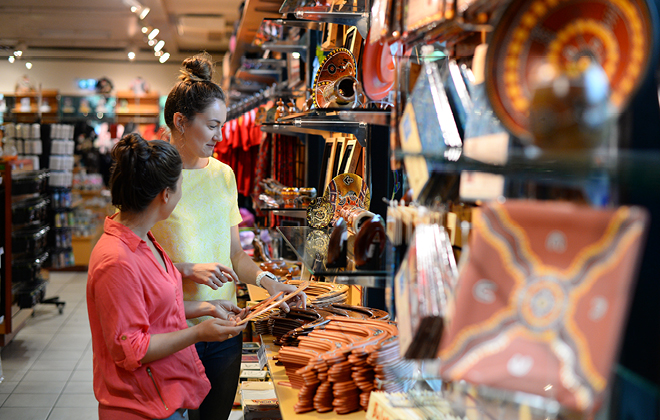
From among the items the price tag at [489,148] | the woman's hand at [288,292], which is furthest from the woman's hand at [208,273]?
the price tag at [489,148]

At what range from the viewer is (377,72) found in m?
1.95

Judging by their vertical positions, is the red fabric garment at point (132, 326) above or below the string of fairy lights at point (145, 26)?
below

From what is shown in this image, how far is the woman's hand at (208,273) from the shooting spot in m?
2.16

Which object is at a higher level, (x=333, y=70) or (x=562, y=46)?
(x=333, y=70)

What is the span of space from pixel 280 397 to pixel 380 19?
1101 mm

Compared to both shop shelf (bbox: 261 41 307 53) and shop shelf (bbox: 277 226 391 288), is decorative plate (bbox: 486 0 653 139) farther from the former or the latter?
shop shelf (bbox: 261 41 307 53)

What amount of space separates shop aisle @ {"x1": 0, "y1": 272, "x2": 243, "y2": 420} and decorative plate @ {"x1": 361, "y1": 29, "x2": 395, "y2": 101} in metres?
2.10

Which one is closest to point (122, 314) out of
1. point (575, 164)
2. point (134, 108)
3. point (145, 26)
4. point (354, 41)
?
point (575, 164)

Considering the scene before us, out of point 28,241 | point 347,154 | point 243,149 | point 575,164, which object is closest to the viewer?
point 575,164

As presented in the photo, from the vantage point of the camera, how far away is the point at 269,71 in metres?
5.65

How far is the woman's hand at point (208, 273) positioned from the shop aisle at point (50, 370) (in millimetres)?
1362

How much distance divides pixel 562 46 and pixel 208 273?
1.63m

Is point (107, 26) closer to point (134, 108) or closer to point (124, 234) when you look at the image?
point (134, 108)

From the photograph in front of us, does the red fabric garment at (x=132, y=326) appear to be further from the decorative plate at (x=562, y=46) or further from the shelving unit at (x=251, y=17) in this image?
the shelving unit at (x=251, y=17)
